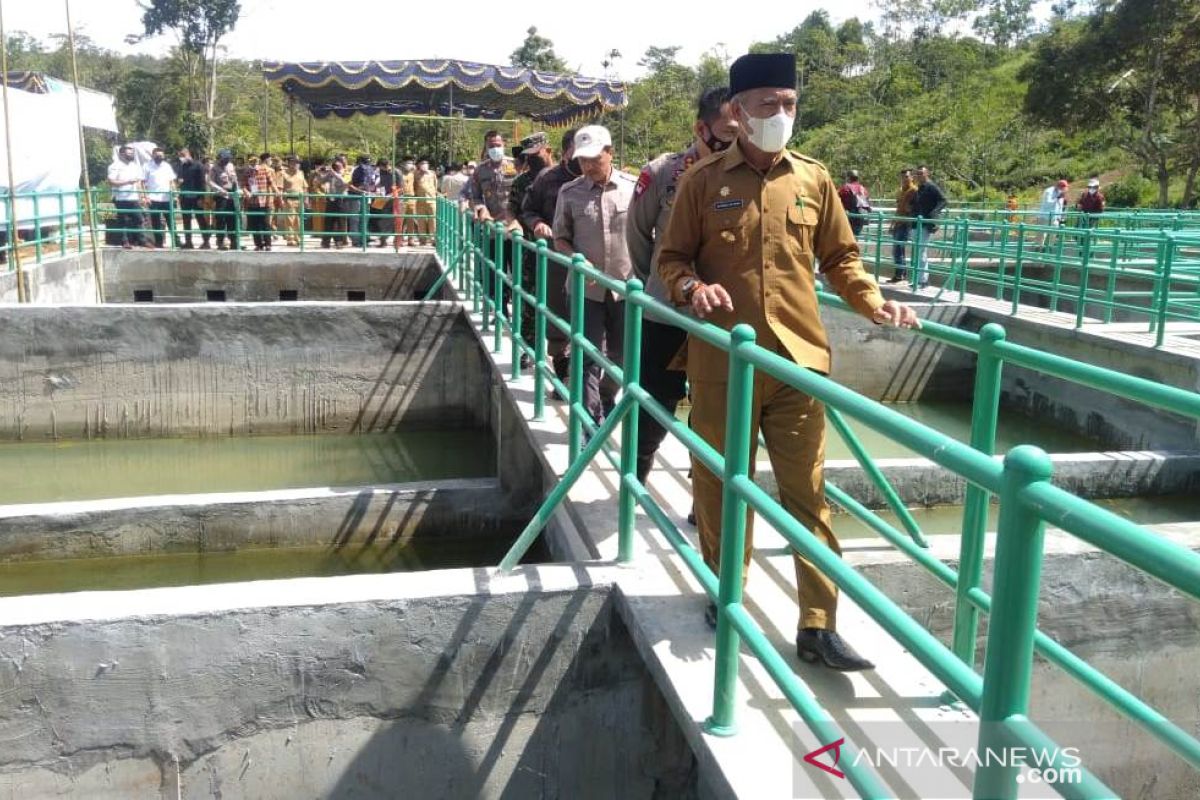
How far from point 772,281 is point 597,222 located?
2693mm

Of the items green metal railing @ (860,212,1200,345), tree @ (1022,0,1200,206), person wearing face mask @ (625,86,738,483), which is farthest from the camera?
tree @ (1022,0,1200,206)

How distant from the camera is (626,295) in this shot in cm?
375

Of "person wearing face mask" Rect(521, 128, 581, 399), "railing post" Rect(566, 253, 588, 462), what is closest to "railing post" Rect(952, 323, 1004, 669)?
"railing post" Rect(566, 253, 588, 462)

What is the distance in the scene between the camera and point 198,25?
58.8 metres

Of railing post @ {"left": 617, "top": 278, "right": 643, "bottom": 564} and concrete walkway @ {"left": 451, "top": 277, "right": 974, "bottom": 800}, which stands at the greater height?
railing post @ {"left": 617, "top": 278, "right": 643, "bottom": 564}

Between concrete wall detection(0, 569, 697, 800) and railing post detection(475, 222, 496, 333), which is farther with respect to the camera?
railing post detection(475, 222, 496, 333)

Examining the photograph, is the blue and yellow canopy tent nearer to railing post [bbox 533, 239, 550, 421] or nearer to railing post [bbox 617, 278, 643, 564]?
railing post [bbox 533, 239, 550, 421]

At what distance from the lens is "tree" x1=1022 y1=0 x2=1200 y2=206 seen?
94.9ft

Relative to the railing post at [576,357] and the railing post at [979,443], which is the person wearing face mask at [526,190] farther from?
the railing post at [979,443]

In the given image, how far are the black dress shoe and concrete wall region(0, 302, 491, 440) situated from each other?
710cm

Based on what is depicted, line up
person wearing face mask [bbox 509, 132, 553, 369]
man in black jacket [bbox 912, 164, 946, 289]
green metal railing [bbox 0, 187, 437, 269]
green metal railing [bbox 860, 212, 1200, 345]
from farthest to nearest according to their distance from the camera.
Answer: green metal railing [bbox 0, 187, 437, 269]
man in black jacket [bbox 912, 164, 946, 289]
green metal railing [bbox 860, 212, 1200, 345]
person wearing face mask [bbox 509, 132, 553, 369]

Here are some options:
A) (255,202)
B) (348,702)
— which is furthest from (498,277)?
(255,202)

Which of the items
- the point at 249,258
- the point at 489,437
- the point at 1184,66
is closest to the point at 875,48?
the point at 1184,66

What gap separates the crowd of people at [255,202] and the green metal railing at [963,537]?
12303 mm
